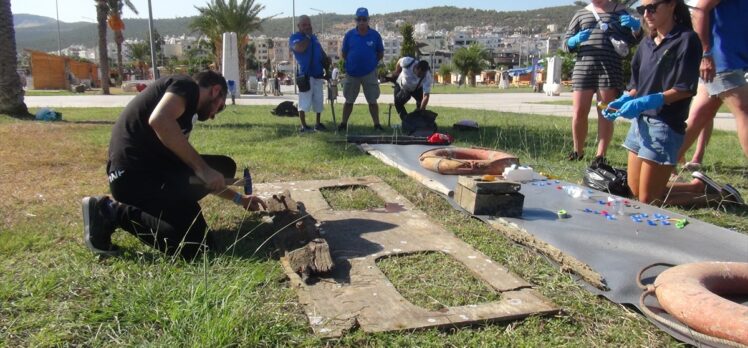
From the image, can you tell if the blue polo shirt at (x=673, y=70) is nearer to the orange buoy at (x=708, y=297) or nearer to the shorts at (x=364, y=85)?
the orange buoy at (x=708, y=297)

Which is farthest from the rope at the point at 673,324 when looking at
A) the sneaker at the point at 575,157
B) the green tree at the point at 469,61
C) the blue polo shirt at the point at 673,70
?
the green tree at the point at 469,61

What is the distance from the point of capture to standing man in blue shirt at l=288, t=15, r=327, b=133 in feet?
27.5

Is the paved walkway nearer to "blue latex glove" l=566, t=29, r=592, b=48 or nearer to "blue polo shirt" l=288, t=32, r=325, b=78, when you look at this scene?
"blue polo shirt" l=288, t=32, r=325, b=78

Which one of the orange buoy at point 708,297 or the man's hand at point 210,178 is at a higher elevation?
the man's hand at point 210,178

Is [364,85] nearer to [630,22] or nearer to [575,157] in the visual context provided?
[575,157]

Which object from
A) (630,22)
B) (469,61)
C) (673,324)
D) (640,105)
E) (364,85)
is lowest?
(673,324)

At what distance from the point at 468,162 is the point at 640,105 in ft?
5.34

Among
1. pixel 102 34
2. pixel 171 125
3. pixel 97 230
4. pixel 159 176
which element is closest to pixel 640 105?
pixel 171 125

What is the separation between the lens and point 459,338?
2.13m

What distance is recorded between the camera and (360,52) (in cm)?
851

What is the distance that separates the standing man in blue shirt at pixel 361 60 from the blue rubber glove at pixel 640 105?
17.0 feet

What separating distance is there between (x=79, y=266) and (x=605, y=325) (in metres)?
2.57

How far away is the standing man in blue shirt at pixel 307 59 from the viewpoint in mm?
8383

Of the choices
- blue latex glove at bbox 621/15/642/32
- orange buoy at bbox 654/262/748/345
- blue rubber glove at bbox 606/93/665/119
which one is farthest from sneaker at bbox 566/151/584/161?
orange buoy at bbox 654/262/748/345
